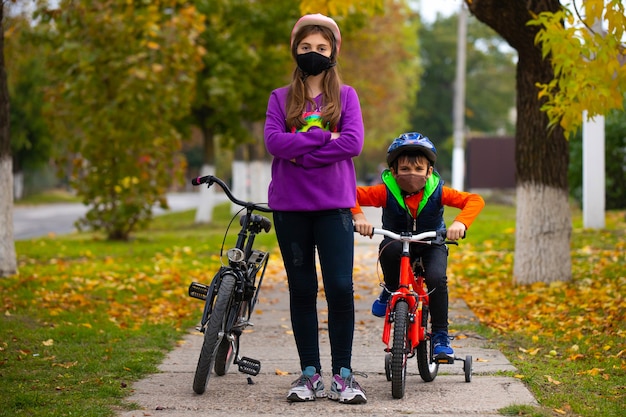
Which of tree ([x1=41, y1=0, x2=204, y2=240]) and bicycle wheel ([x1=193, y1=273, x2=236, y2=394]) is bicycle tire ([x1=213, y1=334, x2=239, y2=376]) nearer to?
bicycle wheel ([x1=193, y1=273, x2=236, y2=394])

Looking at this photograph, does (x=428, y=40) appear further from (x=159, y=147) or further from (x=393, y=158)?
(x=393, y=158)

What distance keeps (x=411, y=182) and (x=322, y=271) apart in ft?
2.40

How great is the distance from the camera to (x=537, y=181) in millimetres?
10758

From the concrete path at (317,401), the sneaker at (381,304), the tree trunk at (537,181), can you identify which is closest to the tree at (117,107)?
the tree trunk at (537,181)

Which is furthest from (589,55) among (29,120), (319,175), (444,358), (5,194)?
(29,120)

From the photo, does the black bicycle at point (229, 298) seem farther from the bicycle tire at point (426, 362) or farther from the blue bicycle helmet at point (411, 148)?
the bicycle tire at point (426, 362)

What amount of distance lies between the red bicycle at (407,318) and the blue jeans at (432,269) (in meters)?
0.05

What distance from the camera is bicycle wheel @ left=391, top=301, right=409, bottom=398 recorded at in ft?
18.3

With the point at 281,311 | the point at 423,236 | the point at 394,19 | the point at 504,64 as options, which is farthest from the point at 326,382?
the point at 504,64

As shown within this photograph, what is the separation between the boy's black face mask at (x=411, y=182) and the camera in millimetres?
5914

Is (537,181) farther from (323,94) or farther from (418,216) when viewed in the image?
(323,94)

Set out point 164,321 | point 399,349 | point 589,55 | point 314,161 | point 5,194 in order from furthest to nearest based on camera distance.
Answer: point 5,194, point 164,321, point 589,55, point 399,349, point 314,161

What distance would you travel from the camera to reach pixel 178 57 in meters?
18.4

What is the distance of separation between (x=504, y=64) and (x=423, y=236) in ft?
241
